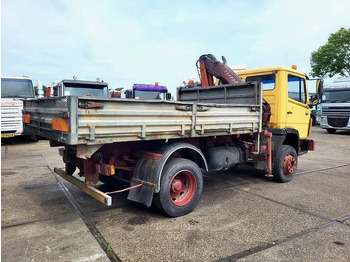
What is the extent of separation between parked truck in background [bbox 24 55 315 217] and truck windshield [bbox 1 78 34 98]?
8003 millimetres

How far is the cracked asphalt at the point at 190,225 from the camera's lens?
10.2 ft

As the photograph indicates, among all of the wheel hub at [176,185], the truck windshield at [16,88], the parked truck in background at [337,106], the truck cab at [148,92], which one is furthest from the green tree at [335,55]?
the wheel hub at [176,185]

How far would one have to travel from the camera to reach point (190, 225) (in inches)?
151

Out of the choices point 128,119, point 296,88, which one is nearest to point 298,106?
point 296,88

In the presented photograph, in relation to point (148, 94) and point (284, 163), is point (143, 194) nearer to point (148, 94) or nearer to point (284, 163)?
point (284, 163)

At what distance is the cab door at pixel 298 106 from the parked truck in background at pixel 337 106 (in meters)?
10.6

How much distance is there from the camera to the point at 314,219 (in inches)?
161

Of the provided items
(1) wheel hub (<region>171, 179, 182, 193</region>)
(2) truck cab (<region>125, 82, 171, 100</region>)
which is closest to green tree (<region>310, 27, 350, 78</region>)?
(2) truck cab (<region>125, 82, 171, 100</region>)

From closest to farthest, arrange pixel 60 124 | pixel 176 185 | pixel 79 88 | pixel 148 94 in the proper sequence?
pixel 60 124 < pixel 176 185 < pixel 79 88 < pixel 148 94

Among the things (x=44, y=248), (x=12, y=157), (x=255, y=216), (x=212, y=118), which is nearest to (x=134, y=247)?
(x=44, y=248)

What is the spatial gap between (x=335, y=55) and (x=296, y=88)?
2240 cm

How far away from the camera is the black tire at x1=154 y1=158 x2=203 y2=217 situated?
13.0 ft

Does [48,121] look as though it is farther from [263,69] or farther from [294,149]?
[294,149]

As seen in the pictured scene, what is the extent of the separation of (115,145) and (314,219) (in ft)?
9.81
